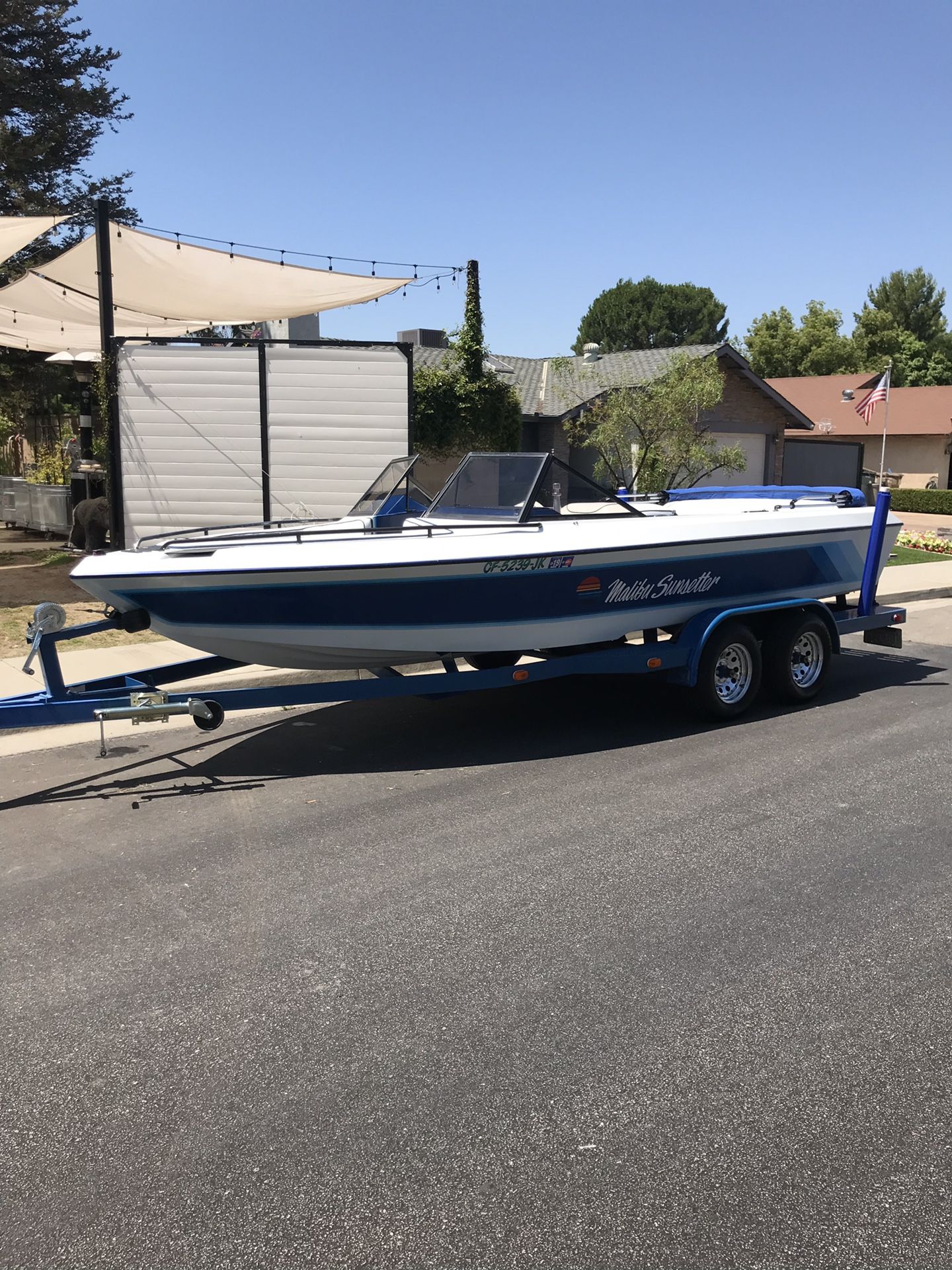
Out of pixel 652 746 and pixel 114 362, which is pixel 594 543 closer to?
pixel 652 746

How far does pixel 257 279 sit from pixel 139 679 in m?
9.54

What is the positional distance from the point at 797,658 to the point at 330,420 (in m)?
6.53

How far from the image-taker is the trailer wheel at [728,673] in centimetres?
767

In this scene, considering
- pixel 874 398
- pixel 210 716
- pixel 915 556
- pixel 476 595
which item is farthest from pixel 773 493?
pixel 874 398

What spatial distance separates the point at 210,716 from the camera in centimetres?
615

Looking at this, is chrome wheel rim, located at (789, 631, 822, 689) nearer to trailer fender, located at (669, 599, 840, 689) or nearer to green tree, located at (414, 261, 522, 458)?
trailer fender, located at (669, 599, 840, 689)

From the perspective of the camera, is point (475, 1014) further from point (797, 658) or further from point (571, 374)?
point (571, 374)

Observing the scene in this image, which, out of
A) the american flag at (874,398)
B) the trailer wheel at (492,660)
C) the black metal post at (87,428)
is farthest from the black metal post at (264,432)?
the american flag at (874,398)

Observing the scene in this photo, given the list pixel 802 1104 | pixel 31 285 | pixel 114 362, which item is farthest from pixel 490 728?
pixel 31 285

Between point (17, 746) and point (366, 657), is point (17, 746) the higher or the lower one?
the lower one

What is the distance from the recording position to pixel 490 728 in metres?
7.72

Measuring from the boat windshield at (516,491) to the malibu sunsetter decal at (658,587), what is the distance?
635 millimetres

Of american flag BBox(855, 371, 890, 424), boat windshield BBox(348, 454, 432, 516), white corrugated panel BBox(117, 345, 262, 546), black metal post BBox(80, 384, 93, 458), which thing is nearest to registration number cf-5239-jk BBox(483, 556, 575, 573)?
boat windshield BBox(348, 454, 432, 516)

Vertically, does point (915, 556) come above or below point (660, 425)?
below
